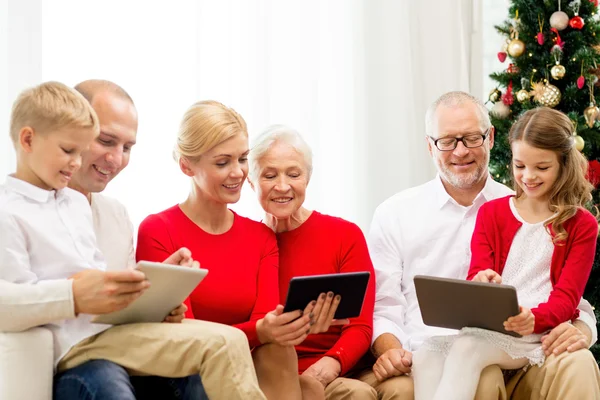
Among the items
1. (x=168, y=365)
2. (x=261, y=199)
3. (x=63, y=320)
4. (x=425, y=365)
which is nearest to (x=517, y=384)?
(x=425, y=365)

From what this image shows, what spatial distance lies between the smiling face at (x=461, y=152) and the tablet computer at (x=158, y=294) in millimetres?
1292

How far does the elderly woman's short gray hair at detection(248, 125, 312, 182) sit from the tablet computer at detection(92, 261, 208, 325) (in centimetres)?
80

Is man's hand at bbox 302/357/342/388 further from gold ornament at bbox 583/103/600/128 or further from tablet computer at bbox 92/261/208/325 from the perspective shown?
gold ornament at bbox 583/103/600/128

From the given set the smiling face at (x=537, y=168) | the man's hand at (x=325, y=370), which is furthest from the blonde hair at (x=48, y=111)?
the smiling face at (x=537, y=168)

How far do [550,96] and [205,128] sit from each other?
5.85ft

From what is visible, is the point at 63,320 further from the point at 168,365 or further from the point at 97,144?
the point at 97,144

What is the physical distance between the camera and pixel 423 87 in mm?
4461

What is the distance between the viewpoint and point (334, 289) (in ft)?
8.15

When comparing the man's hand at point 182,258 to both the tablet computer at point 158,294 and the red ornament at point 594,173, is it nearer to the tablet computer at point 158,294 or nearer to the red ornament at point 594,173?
the tablet computer at point 158,294

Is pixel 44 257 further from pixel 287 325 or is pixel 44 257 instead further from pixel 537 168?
pixel 537 168

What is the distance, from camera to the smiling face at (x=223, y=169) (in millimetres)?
2723

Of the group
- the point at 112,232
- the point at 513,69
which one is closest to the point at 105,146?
the point at 112,232

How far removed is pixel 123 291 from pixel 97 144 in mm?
609

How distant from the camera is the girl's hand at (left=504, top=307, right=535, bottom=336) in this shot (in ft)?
8.26
